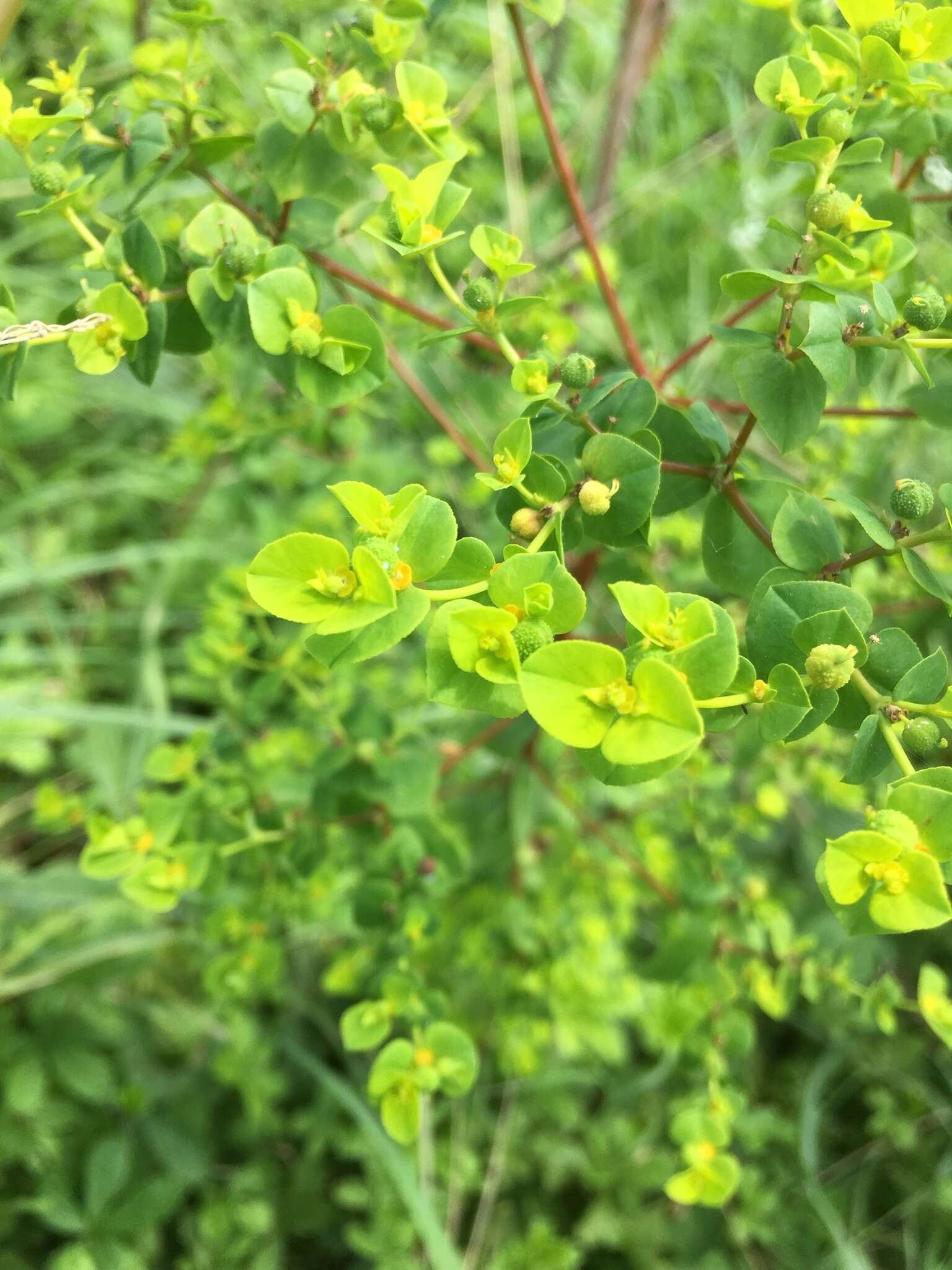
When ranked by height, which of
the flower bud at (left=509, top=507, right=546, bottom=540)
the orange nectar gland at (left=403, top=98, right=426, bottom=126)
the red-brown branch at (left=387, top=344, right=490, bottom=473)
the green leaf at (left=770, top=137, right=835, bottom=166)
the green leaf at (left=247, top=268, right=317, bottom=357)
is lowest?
the red-brown branch at (left=387, top=344, right=490, bottom=473)

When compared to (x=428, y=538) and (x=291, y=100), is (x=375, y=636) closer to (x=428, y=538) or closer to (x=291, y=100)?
(x=428, y=538)

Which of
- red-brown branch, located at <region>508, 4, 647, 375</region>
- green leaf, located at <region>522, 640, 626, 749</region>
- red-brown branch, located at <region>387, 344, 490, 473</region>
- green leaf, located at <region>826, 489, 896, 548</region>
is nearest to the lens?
green leaf, located at <region>522, 640, 626, 749</region>

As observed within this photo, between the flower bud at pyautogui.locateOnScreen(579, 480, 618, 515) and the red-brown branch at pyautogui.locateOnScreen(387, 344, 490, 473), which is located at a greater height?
the flower bud at pyautogui.locateOnScreen(579, 480, 618, 515)

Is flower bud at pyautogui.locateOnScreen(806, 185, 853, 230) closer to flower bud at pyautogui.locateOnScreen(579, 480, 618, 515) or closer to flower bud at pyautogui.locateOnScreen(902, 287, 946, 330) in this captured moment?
flower bud at pyautogui.locateOnScreen(902, 287, 946, 330)

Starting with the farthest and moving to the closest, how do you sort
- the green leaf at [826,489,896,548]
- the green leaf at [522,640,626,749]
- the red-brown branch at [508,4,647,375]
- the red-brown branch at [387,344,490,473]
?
the red-brown branch at [387,344,490,473] < the red-brown branch at [508,4,647,375] < the green leaf at [826,489,896,548] < the green leaf at [522,640,626,749]

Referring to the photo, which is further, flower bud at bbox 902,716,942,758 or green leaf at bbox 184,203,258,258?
green leaf at bbox 184,203,258,258

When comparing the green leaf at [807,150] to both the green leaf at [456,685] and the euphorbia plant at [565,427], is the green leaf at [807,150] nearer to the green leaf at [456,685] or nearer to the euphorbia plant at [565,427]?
the euphorbia plant at [565,427]

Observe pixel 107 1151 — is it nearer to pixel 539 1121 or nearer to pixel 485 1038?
pixel 485 1038

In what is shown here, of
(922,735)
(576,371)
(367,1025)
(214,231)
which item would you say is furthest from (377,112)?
(367,1025)

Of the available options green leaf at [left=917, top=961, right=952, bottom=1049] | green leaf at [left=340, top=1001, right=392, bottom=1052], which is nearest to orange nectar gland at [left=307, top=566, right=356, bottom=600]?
green leaf at [left=340, top=1001, right=392, bottom=1052]
